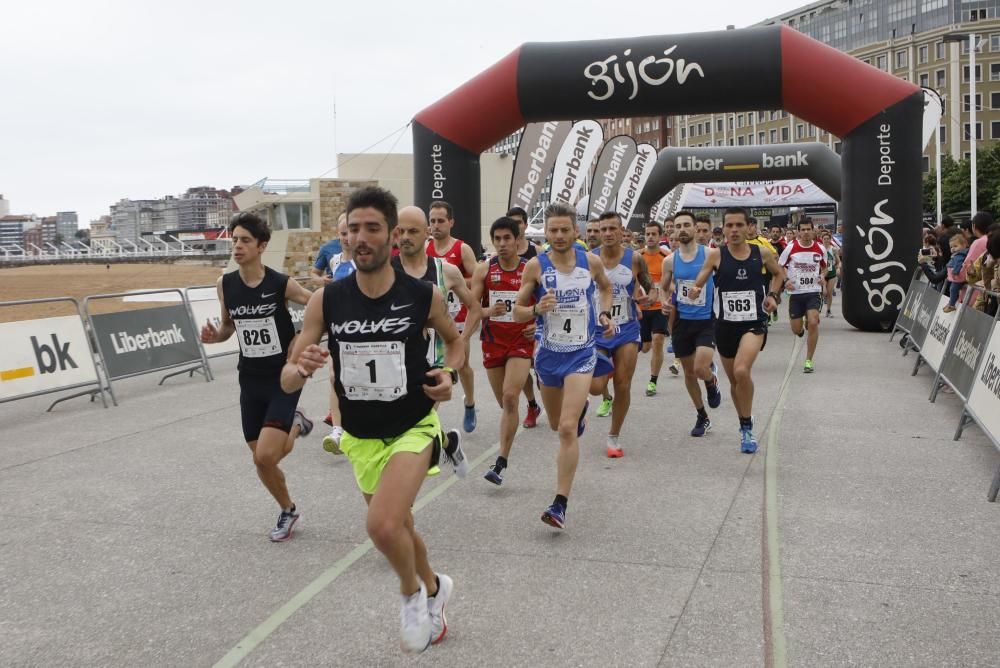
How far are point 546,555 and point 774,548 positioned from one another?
1.21m

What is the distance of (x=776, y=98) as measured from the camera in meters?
14.4

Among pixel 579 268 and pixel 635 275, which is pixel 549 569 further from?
pixel 635 275

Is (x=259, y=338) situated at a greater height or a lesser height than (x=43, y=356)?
greater

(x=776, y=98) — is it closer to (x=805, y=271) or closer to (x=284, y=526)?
(x=805, y=271)

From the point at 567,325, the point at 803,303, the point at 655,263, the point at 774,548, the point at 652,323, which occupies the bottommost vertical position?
the point at 774,548

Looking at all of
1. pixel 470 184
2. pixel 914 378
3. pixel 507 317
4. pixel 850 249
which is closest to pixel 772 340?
pixel 850 249

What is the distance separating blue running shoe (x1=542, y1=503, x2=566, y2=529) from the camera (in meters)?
4.97

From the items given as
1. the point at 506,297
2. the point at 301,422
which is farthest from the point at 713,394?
the point at 301,422

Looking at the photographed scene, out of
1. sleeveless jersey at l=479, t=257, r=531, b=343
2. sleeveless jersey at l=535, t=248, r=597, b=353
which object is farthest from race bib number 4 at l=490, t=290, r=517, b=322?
sleeveless jersey at l=535, t=248, r=597, b=353

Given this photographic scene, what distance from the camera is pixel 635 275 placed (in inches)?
335

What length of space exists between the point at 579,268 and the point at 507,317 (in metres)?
1.12

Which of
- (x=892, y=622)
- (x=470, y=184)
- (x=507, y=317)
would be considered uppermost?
(x=470, y=184)

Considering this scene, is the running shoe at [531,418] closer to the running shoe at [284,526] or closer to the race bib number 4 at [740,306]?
the race bib number 4 at [740,306]

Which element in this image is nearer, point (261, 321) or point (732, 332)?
point (261, 321)
